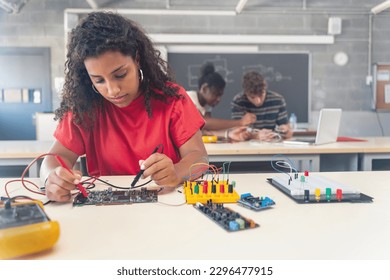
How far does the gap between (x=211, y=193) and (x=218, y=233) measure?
24 centimetres

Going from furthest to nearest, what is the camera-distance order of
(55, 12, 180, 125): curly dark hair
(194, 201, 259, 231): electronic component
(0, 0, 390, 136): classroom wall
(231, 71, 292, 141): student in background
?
(0, 0, 390, 136): classroom wall → (231, 71, 292, 141): student in background → (55, 12, 180, 125): curly dark hair → (194, 201, 259, 231): electronic component

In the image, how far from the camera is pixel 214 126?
3.04 meters

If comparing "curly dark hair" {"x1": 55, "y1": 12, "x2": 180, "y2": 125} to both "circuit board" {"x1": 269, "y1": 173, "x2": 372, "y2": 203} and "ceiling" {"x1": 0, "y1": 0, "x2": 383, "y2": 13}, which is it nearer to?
"circuit board" {"x1": 269, "y1": 173, "x2": 372, "y2": 203}

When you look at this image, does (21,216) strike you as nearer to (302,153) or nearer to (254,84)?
(302,153)

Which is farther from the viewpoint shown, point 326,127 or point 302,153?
point 326,127

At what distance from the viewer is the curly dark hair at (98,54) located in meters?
1.07

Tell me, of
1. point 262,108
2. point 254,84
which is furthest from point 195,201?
point 262,108

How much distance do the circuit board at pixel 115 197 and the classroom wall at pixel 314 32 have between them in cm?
398

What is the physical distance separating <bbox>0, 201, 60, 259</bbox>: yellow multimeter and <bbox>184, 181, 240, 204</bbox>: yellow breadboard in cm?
36

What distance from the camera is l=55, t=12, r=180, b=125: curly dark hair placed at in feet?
3.51

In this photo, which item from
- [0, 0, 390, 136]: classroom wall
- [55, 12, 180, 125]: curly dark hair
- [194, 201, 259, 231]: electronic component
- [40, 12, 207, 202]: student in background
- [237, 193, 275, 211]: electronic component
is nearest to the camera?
[194, 201, 259, 231]: electronic component

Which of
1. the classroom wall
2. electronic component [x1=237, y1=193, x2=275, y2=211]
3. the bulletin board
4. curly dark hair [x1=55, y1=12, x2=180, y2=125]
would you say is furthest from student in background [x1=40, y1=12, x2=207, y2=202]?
the bulletin board

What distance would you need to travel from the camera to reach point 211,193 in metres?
0.91

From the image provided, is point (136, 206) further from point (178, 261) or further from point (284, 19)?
point (284, 19)
